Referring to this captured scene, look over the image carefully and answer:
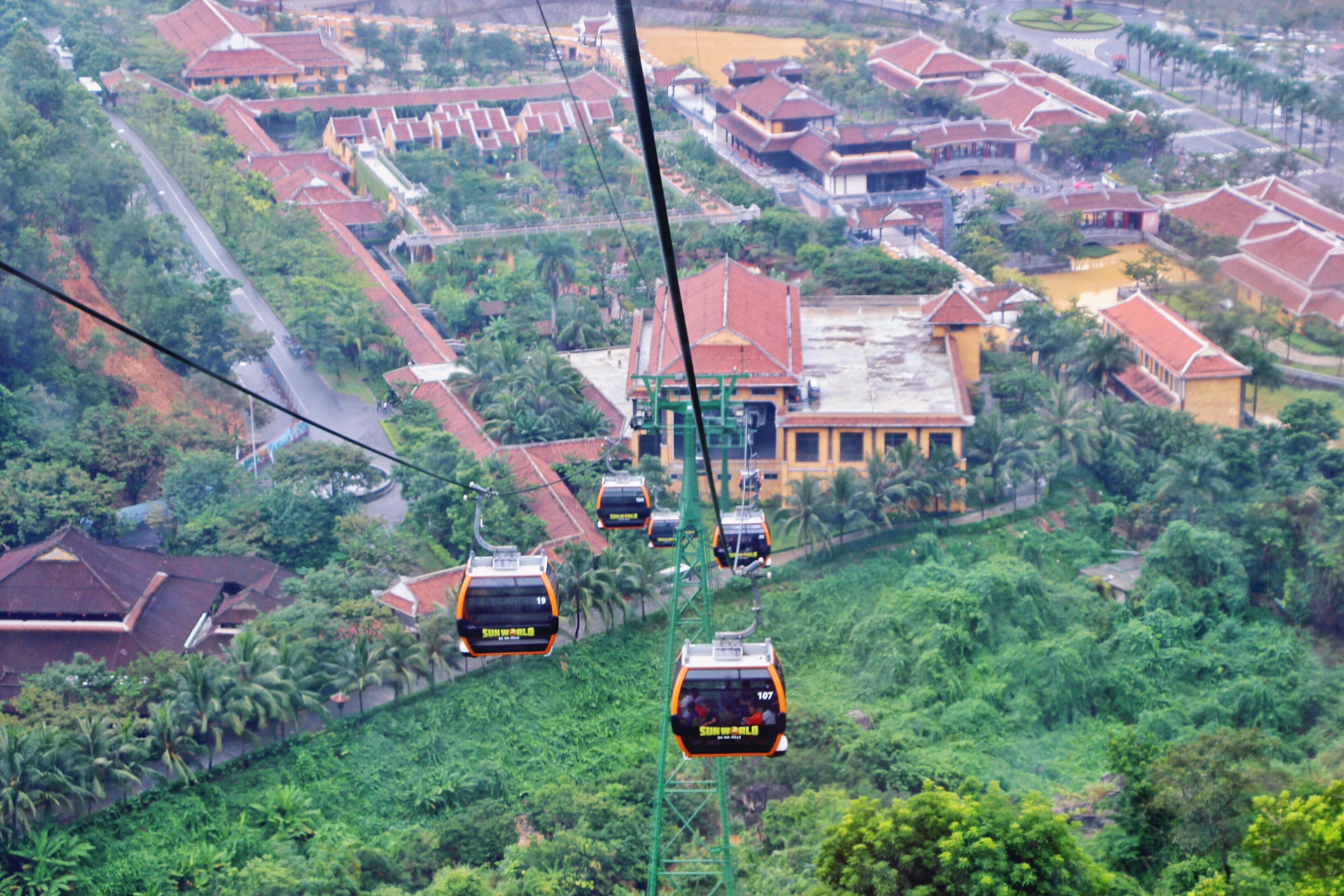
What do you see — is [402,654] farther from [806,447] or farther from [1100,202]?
[1100,202]

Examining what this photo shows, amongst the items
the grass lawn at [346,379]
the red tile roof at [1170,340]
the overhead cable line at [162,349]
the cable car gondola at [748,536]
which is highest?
the overhead cable line at [162,349]

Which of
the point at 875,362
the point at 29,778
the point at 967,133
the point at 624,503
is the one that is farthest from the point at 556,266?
the point at 29,778

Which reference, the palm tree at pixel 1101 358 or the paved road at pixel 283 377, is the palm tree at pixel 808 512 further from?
the palm tree at pixel 1101 358

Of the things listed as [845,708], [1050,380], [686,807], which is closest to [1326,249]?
[1050,380]

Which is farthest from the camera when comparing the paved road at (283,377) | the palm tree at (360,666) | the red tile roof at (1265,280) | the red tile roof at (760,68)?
the red tile roof at (760,68)

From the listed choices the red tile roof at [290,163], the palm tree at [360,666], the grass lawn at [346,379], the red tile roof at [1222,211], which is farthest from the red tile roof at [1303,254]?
the red tile roof at [290,163]

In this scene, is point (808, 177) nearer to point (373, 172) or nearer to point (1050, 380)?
point (373, 172)

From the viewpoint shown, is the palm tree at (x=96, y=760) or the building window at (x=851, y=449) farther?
the building window at (x=851, y=449)
